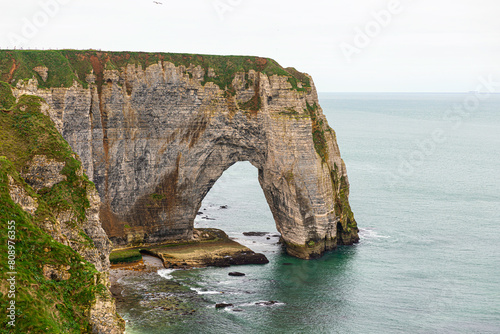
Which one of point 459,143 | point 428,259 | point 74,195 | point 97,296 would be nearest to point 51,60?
point 74,195

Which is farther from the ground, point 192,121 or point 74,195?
point 192,121

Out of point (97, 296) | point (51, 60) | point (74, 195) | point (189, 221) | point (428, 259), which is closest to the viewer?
point (97, 296)

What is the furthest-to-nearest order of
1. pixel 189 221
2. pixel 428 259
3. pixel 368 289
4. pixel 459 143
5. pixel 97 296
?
pixel 459 143, pixel 189 221, pixel 428 259, pixel 368 289, pixel 97 296

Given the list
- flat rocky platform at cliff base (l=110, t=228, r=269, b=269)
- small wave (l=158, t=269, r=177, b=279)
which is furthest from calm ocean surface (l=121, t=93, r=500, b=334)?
flat rocky platform at cliff base (l=110, t=228, r=269, b=269)

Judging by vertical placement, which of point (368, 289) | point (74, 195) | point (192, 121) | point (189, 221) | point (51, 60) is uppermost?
point (51, 60)

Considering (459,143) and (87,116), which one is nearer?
(87,116)

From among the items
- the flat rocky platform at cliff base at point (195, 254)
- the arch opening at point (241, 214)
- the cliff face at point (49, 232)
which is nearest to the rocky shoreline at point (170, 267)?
the flat rocky platform at cliff base at point (195, 254)

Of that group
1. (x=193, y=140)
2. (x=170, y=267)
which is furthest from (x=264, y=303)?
(x=193, y=140)

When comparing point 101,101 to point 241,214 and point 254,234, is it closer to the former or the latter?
point 254,234

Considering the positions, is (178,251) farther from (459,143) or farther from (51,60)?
(459,143)
